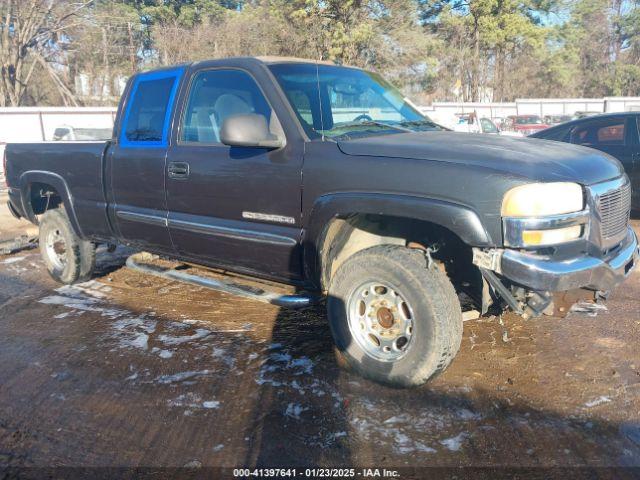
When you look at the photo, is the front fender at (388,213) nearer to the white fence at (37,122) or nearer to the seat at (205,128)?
the seat at (205,128)

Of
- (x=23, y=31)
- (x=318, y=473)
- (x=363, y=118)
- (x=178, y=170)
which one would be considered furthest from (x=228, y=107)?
(x=23, y=31)

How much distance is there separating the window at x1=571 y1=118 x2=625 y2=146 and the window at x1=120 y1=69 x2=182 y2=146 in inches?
250

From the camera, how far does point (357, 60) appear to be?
93.6 ft

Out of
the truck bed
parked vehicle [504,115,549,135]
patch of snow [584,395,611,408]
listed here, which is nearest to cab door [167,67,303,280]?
the truck bed

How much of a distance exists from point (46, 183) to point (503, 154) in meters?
4.35

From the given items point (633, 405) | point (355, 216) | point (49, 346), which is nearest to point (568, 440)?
point (633, 405)

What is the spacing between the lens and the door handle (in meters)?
4.04

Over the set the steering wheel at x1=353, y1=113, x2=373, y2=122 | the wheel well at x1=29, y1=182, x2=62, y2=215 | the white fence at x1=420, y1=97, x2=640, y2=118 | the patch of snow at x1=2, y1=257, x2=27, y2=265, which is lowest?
the patch of snow at x1=2, y1=257, x2=27, y2=265

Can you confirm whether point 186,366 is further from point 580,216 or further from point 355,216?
point 580,216

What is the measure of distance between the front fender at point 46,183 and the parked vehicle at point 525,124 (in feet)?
86.6

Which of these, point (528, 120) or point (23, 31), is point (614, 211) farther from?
point (23, 31)

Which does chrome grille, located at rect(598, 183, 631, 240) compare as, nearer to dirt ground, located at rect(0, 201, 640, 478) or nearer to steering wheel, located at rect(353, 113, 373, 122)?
dirt ground, located at rect(0, 201, 640, 478)

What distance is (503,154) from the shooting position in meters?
3.04

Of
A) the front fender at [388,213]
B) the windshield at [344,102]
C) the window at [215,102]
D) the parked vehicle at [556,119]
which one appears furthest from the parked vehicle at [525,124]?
the front fender at [388,213]
